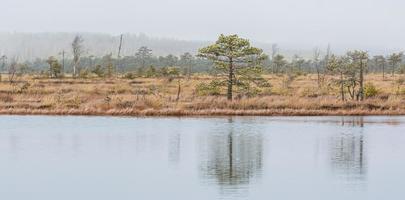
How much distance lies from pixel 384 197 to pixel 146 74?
2264 inches

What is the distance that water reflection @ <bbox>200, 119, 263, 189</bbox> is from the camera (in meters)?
14.0

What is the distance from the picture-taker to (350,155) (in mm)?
17734

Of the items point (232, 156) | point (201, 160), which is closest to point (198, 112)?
point (232, 156)

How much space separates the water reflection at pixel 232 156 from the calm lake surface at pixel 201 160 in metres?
0.02

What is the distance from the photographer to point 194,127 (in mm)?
25922

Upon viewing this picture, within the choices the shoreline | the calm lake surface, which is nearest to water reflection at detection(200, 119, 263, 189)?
the calm lake surface

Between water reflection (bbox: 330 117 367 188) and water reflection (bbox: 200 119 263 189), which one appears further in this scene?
water reflection (bbox: 330 117 367 188)

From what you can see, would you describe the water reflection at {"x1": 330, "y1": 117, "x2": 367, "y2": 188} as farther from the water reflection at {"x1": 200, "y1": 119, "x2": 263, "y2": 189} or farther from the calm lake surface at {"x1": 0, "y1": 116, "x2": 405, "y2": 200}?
the water reflection at {"x1": 200, "y1": 119, "x2": 263, "y2": 189}

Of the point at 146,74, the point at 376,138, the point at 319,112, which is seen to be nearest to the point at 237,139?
the point at 376,138

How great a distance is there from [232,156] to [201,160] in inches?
42.6

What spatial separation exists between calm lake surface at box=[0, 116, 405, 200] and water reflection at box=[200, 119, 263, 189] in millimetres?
23

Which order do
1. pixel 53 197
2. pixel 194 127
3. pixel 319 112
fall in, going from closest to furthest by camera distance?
pixel 53 197, pixel 194 127, pixel 319 112

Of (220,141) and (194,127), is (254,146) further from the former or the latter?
(194,127)

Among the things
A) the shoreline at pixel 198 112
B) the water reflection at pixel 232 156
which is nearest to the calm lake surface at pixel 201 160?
the water reflection at pixel 232 156
